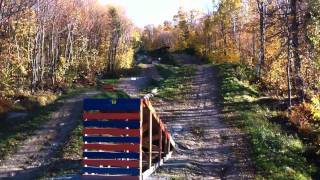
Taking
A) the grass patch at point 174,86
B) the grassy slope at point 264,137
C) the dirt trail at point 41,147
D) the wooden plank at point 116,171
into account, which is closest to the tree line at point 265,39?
the grassy slope at point 264,137

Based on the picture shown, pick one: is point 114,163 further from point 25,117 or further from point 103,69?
point 103,69

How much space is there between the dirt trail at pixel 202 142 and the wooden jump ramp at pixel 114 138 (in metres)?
1.89

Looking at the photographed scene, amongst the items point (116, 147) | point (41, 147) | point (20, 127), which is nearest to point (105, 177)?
point (116, 147)

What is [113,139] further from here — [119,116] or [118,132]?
[119,116]

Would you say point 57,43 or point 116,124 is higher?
point 57,43

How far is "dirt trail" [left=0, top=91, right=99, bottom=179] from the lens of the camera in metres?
16.7

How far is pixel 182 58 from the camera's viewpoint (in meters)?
72.3

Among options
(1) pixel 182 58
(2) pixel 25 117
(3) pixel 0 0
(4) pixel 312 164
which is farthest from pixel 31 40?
(1) pixel 182 58

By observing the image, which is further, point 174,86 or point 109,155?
point 174,86

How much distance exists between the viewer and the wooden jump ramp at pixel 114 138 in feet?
41.1

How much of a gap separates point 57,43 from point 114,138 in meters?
34.1

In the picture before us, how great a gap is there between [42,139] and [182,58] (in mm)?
52719

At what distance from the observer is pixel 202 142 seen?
19.5m

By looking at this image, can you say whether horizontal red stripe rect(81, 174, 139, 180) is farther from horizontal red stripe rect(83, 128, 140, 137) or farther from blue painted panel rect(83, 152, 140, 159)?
horizontal red stripe rect(83, 128, 140, 137)
